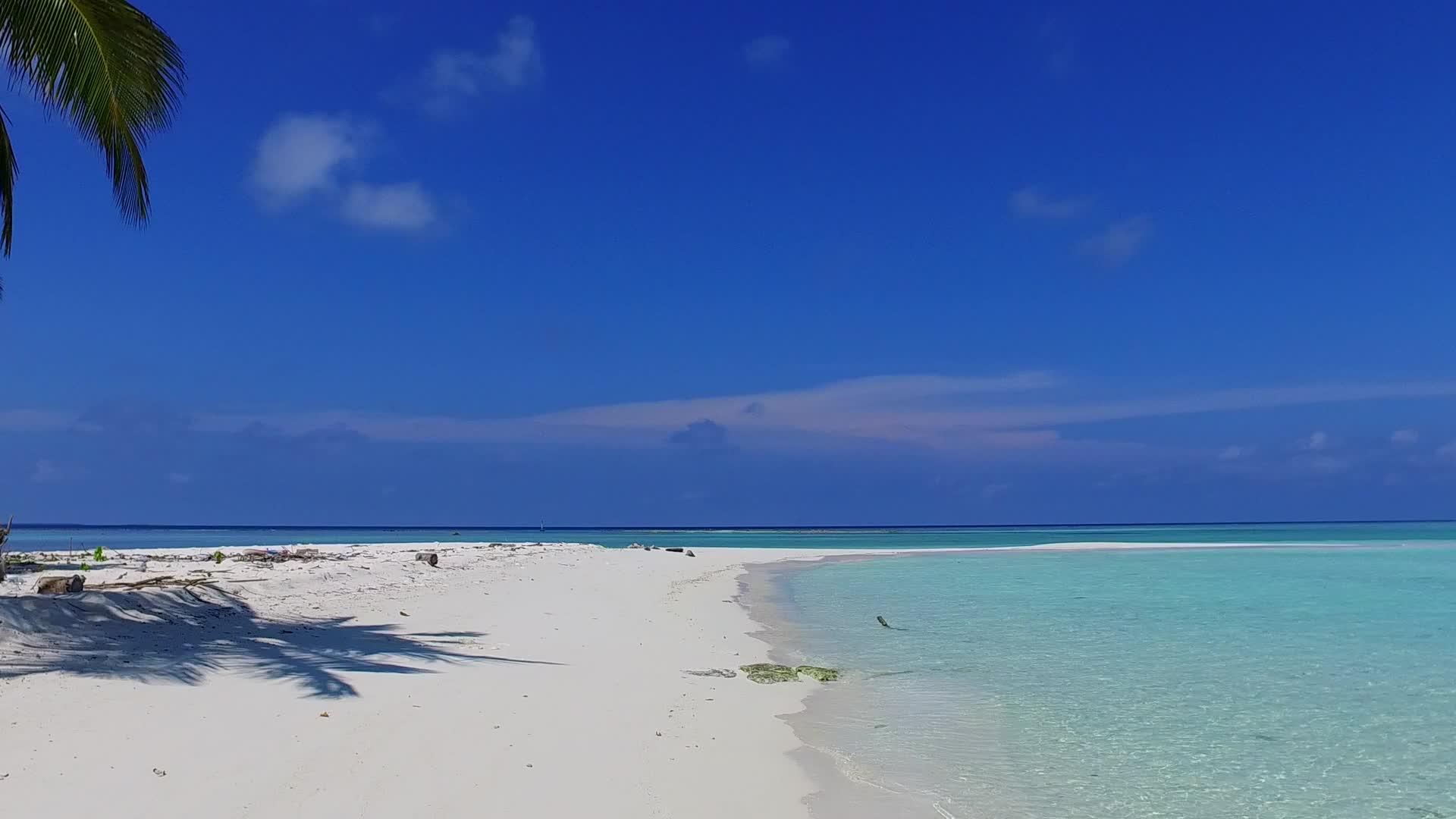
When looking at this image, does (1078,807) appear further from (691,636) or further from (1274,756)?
(691,636)

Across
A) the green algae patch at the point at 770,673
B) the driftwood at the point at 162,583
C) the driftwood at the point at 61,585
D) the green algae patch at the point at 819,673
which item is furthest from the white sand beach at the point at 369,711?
the driftwood at the point at 61,585

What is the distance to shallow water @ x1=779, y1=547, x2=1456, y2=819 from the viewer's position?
662cm

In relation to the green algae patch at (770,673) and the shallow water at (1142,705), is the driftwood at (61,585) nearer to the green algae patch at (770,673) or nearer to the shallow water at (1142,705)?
the green algae patch at (770,673)

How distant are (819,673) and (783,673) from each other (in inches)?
18.6

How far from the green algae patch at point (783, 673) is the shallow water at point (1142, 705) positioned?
→ 40cm

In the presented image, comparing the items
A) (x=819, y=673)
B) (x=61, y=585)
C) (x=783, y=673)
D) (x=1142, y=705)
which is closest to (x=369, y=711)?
(x=783, y=673)

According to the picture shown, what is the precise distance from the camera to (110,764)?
18.8ft

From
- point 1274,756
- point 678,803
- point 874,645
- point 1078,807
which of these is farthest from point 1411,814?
point 874,645

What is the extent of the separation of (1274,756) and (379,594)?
14979 mm

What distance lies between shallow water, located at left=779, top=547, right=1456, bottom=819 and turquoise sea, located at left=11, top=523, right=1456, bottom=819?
33mm

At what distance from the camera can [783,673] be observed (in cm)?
1080

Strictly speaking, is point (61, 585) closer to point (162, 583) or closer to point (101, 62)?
point (162, 583)

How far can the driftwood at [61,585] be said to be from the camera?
12.4 meters

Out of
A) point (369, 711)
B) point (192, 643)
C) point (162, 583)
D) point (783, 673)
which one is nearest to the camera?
point (369, 711)
